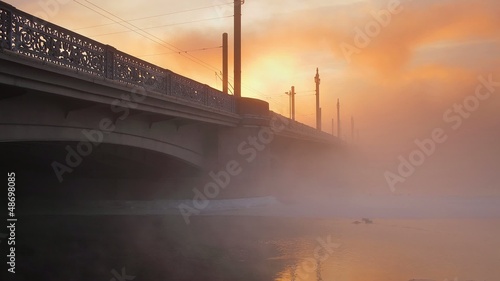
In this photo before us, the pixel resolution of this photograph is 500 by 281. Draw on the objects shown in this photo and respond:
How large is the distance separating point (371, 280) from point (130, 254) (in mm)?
7462

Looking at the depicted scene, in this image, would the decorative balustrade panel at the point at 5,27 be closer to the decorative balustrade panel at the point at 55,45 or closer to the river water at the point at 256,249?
the decorative balustrade panel at the point at 55,45

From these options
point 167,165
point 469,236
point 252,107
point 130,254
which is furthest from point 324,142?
point 130,254

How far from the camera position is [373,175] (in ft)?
222

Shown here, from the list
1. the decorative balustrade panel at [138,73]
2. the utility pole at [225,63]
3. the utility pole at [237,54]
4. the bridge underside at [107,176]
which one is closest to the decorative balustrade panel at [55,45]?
the decorative balustrade panel at [138,73]

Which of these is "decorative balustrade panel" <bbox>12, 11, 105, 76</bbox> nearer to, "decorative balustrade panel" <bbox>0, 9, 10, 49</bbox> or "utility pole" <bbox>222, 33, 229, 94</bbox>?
"decorative balustrade panel" <bbox>0, 9, 10, 49</bbox>

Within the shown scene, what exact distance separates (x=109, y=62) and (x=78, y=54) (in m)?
1.70

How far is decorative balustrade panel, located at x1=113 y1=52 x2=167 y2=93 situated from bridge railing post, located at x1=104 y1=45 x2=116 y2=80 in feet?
0.35

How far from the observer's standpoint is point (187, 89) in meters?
20.5

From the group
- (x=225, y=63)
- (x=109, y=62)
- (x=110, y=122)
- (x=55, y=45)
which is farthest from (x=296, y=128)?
(x=55, y=45)

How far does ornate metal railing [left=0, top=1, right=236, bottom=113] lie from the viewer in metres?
10.6

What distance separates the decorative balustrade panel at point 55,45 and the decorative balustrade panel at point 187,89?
5.12 m

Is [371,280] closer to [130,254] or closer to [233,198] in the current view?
[130,254]

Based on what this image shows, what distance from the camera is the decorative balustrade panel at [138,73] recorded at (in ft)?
49.8

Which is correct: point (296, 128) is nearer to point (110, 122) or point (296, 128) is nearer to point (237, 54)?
point (237, 54)
